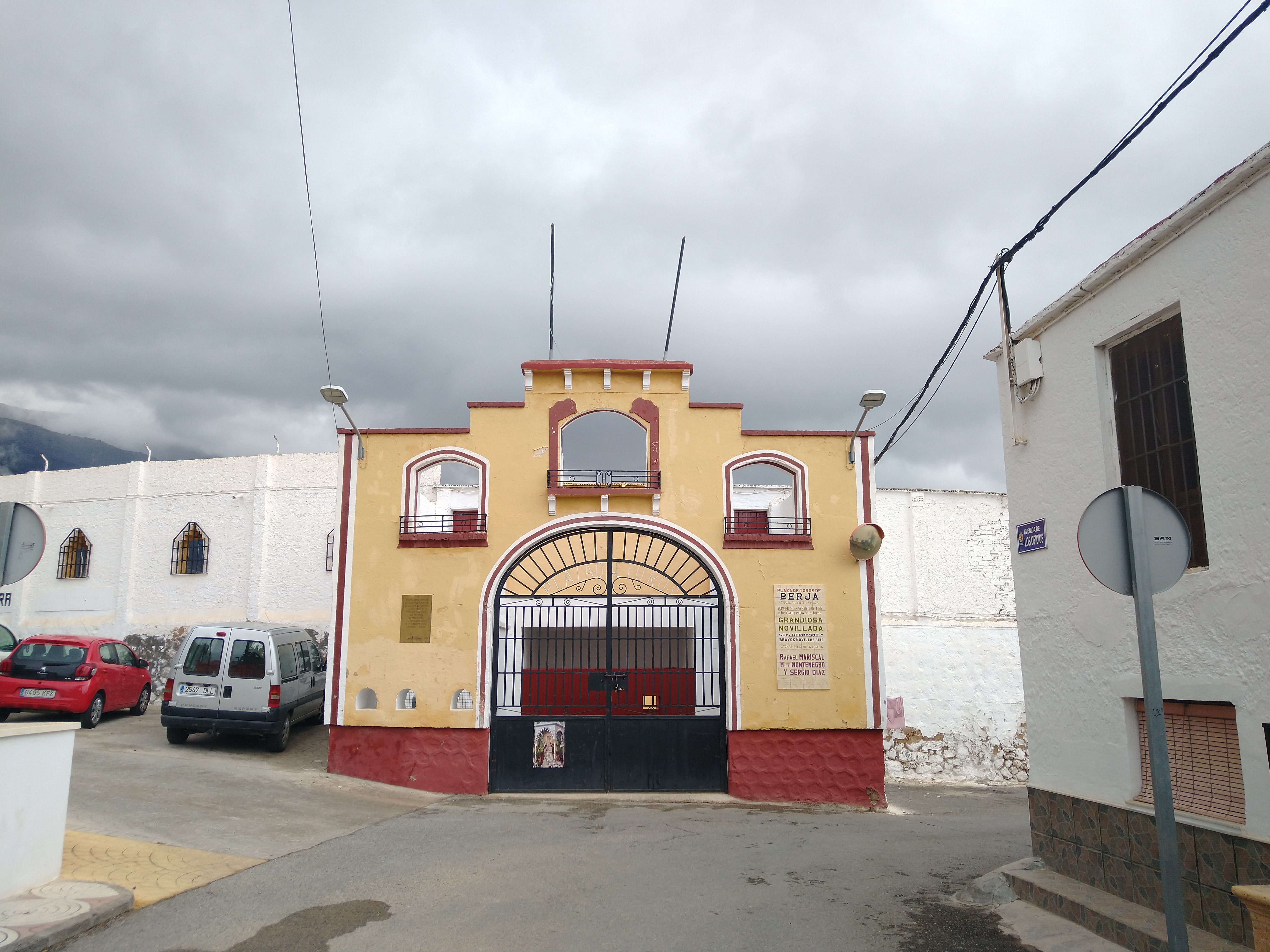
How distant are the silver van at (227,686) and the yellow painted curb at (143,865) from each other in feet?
17.5

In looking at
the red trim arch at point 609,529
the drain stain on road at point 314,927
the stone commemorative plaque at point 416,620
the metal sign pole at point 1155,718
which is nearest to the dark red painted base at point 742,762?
the red trim arch at point 609,529

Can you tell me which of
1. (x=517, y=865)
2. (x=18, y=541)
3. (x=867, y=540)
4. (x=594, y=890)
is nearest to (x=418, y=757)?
(x=517, y=865)

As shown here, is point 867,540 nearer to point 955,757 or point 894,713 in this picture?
point 894,713

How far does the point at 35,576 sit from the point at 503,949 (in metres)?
22.5

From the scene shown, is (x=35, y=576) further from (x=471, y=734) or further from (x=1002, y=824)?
(x=1002, y=824)

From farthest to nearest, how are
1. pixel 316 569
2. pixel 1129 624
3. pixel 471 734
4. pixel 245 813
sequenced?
1. pixel 316 569
2. pixel 471 734
3. pixel 245 813
4. pixel 1129 624

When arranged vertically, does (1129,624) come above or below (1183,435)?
below

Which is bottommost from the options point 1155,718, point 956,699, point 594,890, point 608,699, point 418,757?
point 594,890

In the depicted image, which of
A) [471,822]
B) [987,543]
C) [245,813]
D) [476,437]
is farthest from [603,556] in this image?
[987,543]

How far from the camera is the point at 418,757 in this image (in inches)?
490

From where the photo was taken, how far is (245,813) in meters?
9.52

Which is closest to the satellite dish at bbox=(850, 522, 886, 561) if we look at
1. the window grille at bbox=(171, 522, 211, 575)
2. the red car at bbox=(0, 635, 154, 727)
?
the red car at bbox=(0, 635, 154, 727)

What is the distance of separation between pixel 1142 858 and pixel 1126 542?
313 cm

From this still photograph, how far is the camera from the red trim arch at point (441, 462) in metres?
13.2
